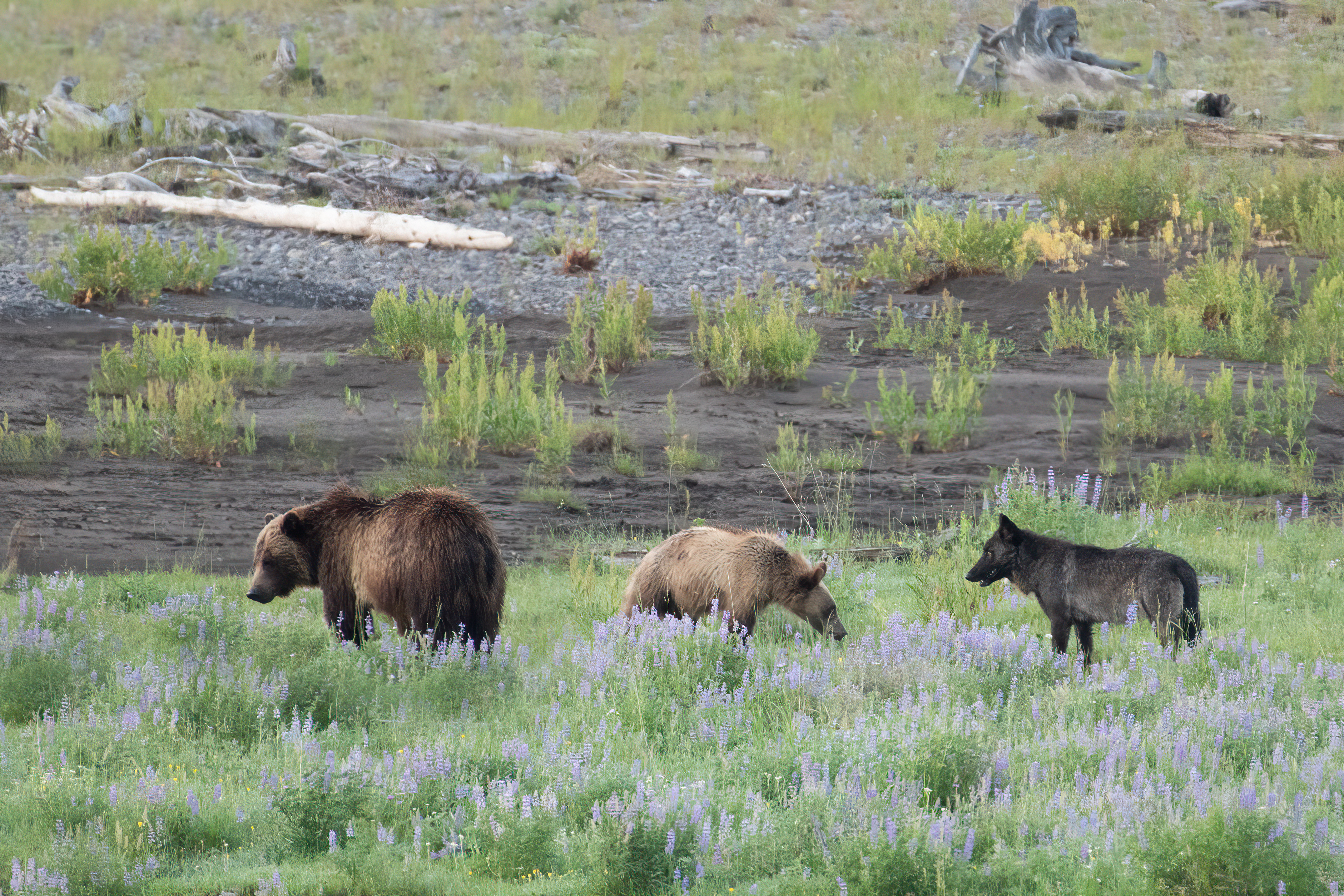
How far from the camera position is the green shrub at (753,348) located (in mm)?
14984

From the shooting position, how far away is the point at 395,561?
22.5 feet

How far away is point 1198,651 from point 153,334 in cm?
1323

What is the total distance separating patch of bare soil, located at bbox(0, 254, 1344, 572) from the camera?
35.3ft

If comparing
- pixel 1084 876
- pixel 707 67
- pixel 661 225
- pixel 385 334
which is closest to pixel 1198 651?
pixel 1084 876

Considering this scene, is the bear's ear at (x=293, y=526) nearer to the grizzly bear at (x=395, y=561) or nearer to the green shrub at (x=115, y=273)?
the grizzly bear at (x=395, y=561)

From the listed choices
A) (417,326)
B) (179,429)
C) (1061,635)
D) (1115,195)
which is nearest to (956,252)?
(1115,195)

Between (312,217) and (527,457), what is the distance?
969 centimetres

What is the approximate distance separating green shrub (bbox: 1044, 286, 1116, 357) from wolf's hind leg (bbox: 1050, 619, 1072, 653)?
32.6ft

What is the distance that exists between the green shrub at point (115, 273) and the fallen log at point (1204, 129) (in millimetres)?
17772

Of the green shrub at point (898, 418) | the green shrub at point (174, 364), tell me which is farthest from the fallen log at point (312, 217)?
the green shrub at point (898, 418)

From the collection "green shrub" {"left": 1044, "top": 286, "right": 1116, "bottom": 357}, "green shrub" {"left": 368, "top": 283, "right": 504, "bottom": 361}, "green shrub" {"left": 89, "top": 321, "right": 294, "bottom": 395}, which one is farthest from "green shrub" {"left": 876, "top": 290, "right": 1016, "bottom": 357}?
"green shrub" {"left": 89, "top": 321, "right": 294, "bottom": 395}

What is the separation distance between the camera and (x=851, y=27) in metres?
38.3

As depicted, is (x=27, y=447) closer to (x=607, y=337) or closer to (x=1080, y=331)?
(x=607, y=337)

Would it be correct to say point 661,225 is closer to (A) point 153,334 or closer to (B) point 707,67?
(A) point 153,334
